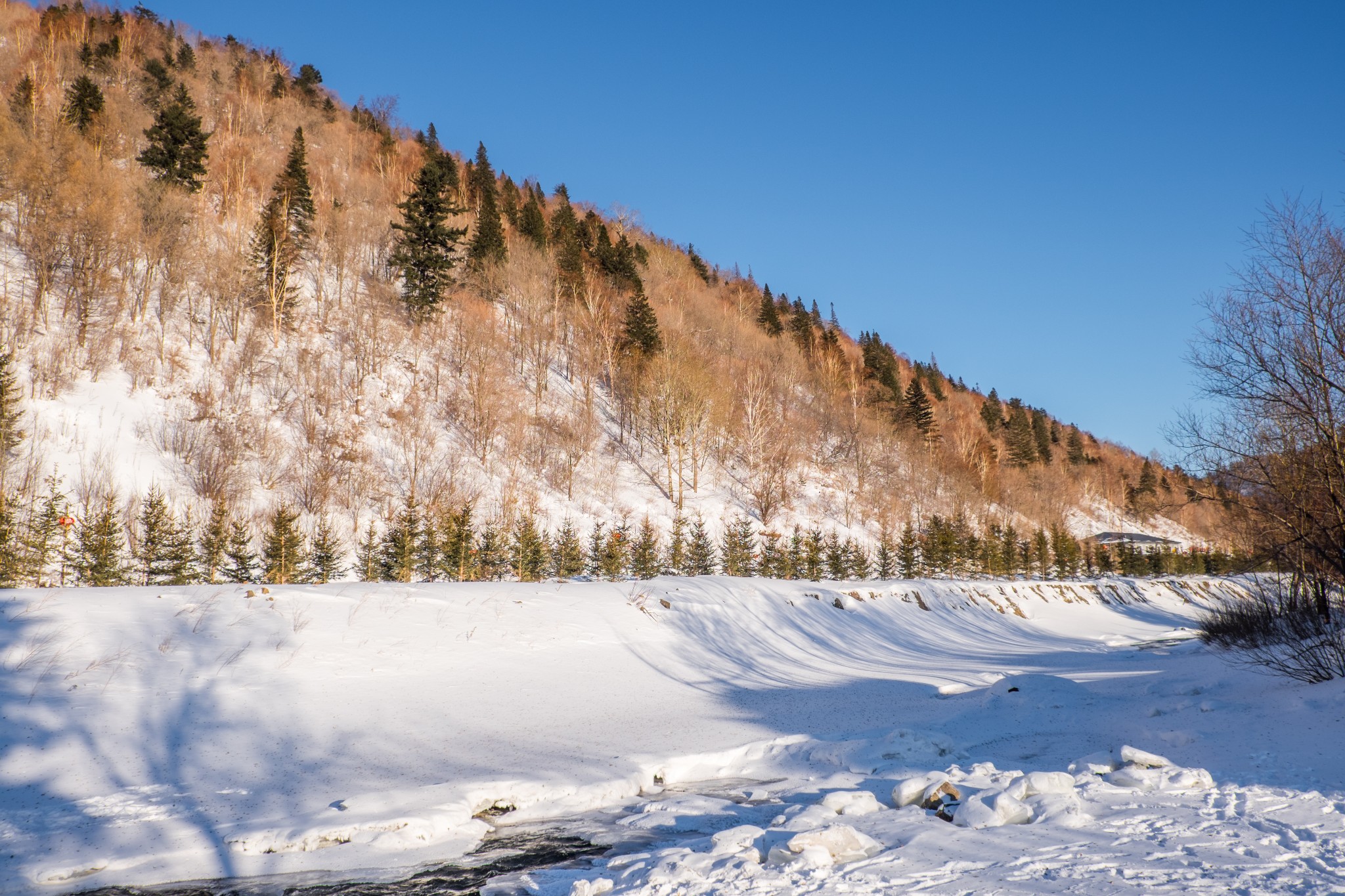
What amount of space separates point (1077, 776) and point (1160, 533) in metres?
90.7

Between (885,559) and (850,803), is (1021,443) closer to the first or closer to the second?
(885,559)

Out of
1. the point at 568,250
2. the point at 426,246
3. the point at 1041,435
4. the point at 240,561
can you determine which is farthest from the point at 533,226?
the point at 1041,435

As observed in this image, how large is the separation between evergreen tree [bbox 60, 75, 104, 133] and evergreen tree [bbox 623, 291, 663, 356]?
105 ft

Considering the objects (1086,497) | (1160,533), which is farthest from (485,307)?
(1160,533)

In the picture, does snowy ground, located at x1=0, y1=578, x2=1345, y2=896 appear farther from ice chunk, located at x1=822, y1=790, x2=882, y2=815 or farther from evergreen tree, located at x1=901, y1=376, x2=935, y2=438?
evergreen tree, located at x1=901, y1=376, x2=935, y2=438

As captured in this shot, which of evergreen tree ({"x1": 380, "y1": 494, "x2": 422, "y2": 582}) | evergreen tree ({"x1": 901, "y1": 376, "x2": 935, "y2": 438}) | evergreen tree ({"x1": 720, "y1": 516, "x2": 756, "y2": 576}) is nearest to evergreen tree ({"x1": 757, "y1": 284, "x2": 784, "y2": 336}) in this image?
evergreen tree ({"x1": 901, "y1": 376, "x2": 935, "y2": 438})

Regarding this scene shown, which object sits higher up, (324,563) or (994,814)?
(324,563)

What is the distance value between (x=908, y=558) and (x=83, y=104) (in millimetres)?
51972

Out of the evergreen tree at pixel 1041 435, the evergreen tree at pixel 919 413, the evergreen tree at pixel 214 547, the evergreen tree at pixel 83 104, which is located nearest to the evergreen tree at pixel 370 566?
the evergreen tree at pixel 214 547

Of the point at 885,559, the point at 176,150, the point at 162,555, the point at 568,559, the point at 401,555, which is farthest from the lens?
the point at 176,150

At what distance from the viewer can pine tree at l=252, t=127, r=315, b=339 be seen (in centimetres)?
3391

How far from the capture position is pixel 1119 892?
9.30ft

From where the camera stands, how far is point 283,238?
35.5m

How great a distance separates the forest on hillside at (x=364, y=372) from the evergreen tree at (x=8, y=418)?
14cm
